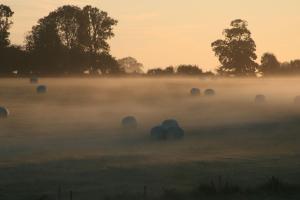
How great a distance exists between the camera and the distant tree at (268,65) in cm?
14400

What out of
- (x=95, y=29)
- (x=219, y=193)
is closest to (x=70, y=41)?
(x=95, y=29)

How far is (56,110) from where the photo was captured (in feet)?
192

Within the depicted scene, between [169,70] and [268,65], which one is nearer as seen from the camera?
[169,70]

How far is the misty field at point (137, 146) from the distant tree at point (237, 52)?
71722 millimetres

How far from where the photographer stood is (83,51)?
→ 4528 inches

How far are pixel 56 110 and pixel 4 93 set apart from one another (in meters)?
17.3

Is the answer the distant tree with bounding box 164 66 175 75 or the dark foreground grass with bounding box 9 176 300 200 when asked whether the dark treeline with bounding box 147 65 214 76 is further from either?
the dark foreground grass with bounding box 9 176 300 200

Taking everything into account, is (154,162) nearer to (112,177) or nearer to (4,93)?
(112,177)

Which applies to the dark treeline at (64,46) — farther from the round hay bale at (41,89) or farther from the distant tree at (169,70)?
the round hay bale at (41,89)

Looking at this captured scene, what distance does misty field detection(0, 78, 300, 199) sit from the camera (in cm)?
2317

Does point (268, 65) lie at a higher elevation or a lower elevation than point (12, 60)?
higher

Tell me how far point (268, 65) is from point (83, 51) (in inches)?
1813

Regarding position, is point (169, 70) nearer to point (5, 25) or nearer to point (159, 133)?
point (5, 25)

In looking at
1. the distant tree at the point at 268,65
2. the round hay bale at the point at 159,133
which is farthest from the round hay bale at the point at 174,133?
the distant tree at the point at 268,65
